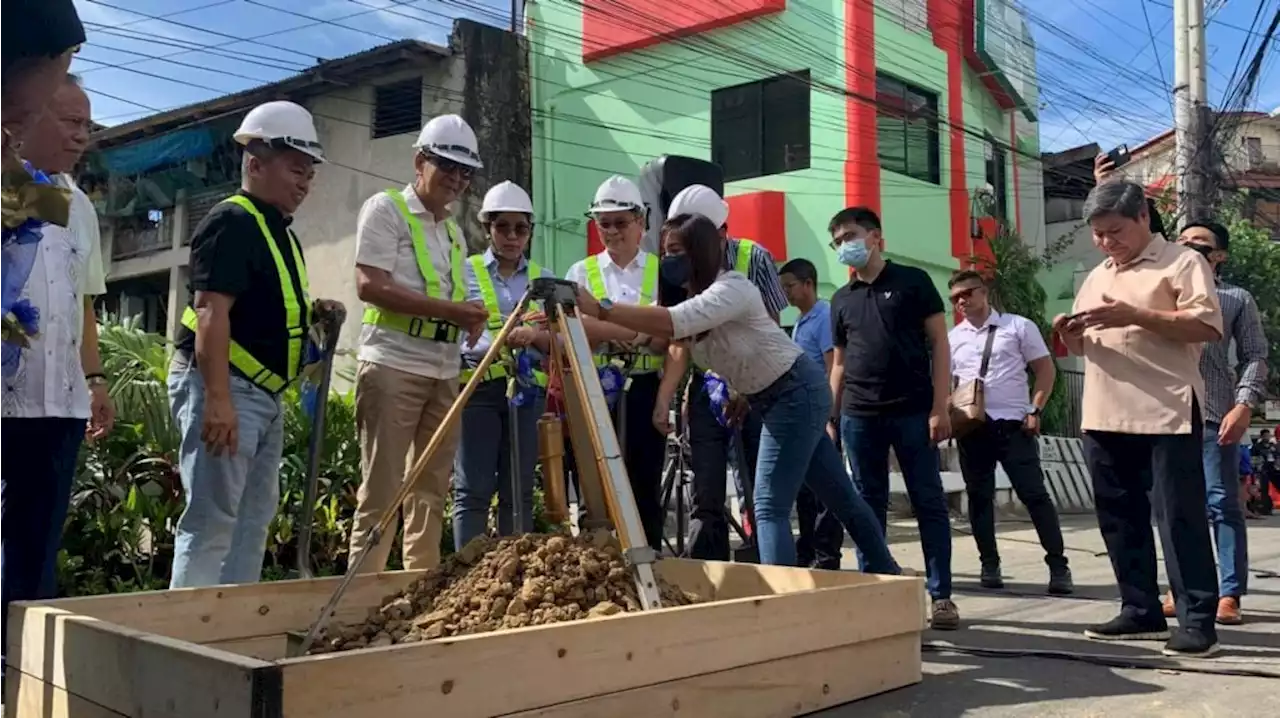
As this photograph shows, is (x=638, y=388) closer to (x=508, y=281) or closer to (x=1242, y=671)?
(x=508, y=281)

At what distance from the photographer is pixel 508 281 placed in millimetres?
5246

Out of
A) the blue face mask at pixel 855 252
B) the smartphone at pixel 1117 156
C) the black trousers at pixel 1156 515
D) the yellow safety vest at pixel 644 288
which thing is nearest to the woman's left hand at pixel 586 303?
the yellow safety vest at pixel 644 288

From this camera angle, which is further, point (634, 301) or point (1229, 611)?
point (634, 301)

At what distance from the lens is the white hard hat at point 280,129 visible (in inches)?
151

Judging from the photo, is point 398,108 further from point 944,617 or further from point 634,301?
point 944,617

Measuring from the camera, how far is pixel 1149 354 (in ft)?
13.2

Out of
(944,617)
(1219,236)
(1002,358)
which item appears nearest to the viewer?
(944,617)

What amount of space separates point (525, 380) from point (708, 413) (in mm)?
888

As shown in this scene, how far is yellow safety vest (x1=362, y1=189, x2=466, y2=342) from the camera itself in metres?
4.20

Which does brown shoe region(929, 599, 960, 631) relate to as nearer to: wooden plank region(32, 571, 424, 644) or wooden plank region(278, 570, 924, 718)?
wooden plank region(278, 570, 924, 718)

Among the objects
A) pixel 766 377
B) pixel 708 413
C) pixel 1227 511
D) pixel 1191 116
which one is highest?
pixel 1191 116

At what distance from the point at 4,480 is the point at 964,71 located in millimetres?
18397

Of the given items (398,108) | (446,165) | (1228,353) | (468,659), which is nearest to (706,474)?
(446,165)

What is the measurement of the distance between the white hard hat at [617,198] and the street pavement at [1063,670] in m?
2.35
